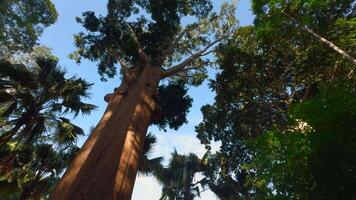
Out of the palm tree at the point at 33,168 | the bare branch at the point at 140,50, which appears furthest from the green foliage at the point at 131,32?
the palm tree at the point at 33,168

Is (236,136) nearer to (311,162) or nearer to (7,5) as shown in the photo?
(311,162)

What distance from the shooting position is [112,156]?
210 inches

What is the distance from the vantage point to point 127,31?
14.1m

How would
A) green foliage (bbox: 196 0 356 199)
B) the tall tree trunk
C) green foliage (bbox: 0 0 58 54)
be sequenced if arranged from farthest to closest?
green foliage (bbox: 0 0 58 54) < green foliage (bbox: 196 0 356 199) < the tall tree trunk

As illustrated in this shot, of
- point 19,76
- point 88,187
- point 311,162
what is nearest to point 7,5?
point 19,76

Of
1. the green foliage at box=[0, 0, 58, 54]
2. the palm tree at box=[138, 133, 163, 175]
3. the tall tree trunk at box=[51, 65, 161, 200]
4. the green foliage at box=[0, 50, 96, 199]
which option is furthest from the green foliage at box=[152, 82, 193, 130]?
the green foliage at box=[0, 0, 58, 54]

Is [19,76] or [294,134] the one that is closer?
[294,134]

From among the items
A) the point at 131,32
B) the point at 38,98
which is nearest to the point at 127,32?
the point at 131,32

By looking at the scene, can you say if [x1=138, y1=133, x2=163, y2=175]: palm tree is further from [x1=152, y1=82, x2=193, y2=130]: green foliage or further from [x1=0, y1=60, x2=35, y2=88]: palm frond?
[x1=0, y1=60, x2=35, y2=88]: palm frond

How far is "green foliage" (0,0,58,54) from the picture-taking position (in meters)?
19.4

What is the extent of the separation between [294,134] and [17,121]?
27.9 ft

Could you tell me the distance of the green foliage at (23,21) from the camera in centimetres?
1941

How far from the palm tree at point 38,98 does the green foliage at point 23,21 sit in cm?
1119

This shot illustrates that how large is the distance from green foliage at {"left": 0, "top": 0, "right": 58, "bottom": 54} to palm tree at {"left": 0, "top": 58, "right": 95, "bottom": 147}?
441 inches
